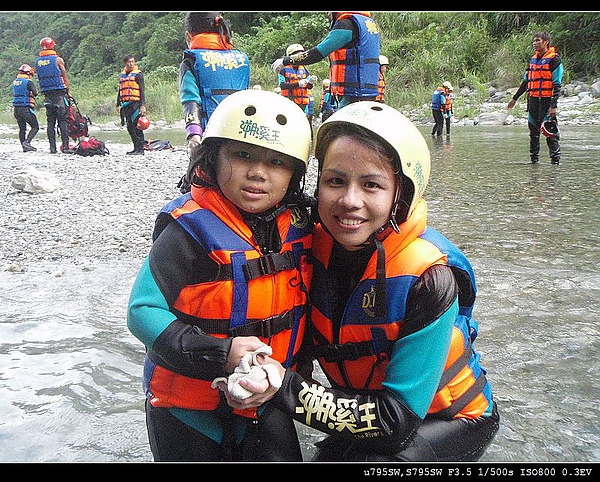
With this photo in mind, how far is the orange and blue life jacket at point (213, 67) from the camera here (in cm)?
502

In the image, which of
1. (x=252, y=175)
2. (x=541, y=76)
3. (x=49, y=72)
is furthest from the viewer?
(x=49, y=72)

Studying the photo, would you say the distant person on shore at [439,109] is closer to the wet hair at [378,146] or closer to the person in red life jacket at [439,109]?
the person in red life jacket at [439,109]

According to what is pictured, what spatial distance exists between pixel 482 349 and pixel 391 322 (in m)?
1.53

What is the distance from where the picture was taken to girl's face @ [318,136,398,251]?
207 centimetres

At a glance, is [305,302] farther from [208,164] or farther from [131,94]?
[131,94]

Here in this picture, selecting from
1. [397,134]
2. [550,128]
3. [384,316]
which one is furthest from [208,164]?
[550,128]

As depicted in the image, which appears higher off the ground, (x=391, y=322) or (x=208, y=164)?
(x=208, y=164)

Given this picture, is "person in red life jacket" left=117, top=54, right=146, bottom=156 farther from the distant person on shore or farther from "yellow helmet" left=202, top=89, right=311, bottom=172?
"yellow helmet" left=202, top=89, right=311, bottom=172

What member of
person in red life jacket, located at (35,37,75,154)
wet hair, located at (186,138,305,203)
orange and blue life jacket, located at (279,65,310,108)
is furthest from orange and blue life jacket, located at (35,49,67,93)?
wet hair, located at (186,138,305,203)

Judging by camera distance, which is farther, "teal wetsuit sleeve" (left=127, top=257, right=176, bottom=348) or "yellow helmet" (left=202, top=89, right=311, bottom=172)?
"yellow helmet" (left=202, top=89, right=311, bottom=172)

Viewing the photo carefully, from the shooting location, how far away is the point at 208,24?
16.6ft

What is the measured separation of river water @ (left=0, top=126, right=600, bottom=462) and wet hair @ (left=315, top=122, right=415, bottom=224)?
1.11 m

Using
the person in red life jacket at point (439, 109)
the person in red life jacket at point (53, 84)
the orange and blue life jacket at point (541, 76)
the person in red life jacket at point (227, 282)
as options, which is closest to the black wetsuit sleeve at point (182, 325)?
the person in red life jacket at point (227, 282)

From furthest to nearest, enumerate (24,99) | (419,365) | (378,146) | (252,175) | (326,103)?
(326,103) < (24,99) < (252,175) < (378,146) < (419,365)
